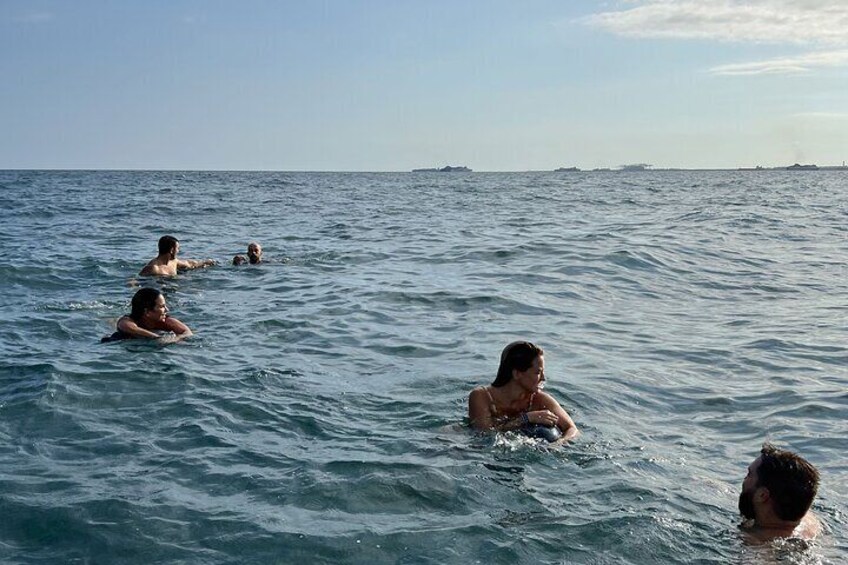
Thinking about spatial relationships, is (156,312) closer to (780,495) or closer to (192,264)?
(192,264)

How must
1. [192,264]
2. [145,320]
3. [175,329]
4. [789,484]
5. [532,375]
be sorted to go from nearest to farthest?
[789,484]
[532,375]
[145,320]
[175,329]
[192,264]

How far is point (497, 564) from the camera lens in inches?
241

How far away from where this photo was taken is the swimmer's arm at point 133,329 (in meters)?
12.5

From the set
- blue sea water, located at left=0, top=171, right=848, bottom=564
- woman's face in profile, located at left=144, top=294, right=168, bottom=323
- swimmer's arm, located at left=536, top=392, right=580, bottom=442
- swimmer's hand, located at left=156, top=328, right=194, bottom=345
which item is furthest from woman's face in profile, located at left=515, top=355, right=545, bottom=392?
woman's face in profile, located at left=144, top=294, right=168, bottom=323

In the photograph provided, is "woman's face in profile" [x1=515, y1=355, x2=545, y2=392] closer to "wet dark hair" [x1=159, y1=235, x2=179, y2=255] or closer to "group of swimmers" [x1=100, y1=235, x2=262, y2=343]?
"group of swimmers" [x1=100, y1=235, x2=262, y2=343]

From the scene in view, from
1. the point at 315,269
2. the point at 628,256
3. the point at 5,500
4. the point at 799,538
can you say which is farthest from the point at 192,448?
the point at 628,256

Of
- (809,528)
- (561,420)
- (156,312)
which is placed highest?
(156,312)

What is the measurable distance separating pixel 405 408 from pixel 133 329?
184 inches

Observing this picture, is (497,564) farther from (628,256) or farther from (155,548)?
(628,256)

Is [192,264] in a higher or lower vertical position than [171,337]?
higher

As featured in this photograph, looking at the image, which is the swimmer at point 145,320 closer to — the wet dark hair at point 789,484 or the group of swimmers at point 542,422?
the group of swimmers at point 542,422

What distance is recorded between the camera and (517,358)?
8859 millimetres

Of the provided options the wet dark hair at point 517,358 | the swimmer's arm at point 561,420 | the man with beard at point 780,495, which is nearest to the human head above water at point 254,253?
the wet dark hair at point 517,358

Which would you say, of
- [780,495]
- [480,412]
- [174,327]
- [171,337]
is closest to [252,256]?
[174,327]
